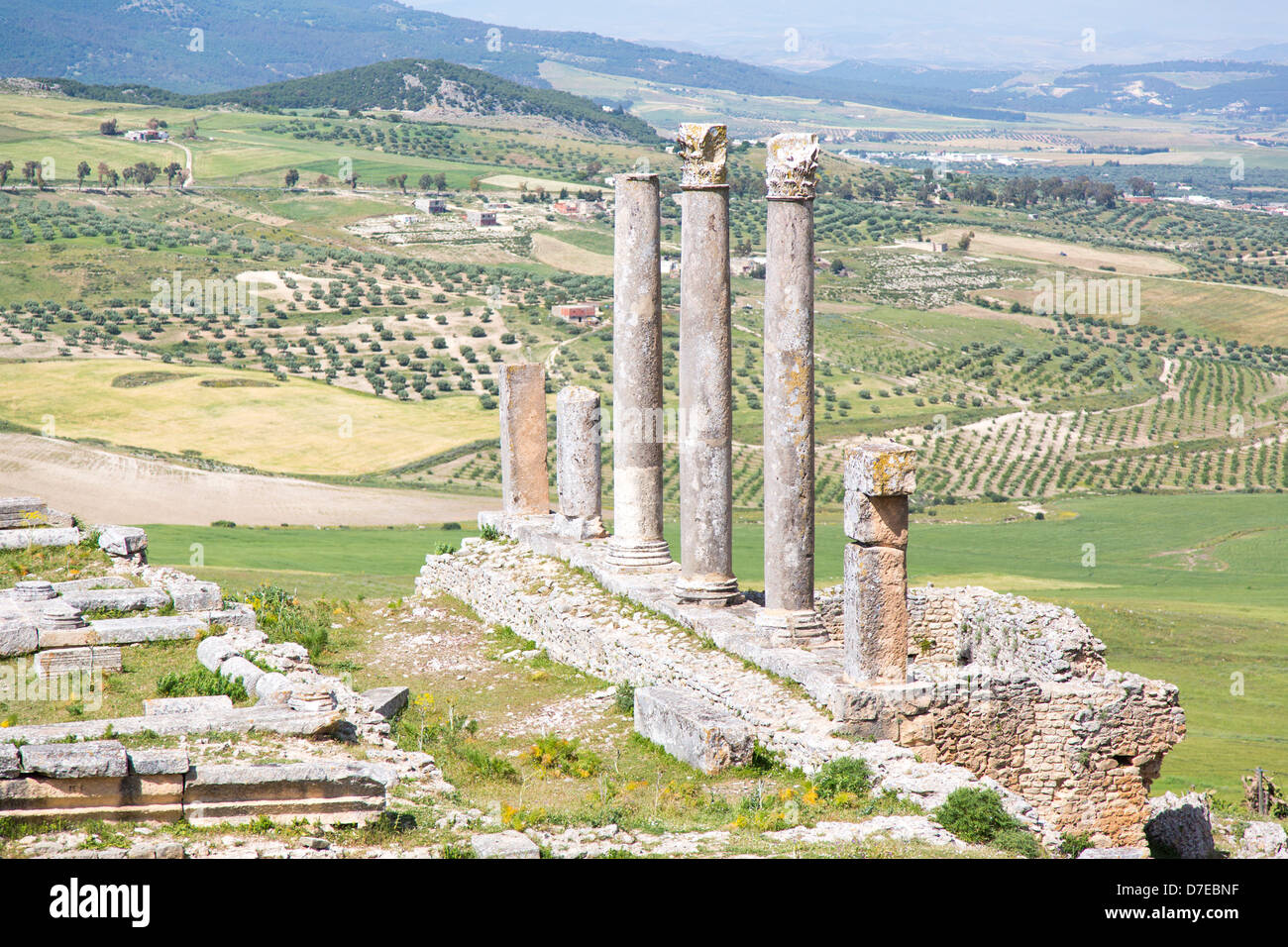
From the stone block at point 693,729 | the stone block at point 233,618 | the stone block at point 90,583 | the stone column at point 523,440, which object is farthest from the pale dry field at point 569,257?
the stone block at point 693,729

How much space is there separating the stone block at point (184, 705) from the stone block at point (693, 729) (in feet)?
16.9

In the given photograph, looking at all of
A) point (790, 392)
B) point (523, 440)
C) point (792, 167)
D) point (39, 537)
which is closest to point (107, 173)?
point (39, 537)

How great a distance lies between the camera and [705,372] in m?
21.0

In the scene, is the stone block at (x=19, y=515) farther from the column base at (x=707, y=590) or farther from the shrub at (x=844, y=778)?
the shrub at (x=844, y=778)

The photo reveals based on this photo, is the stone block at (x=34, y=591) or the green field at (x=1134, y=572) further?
the green field at (x=1134, y=572)

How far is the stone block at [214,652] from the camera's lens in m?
18.4

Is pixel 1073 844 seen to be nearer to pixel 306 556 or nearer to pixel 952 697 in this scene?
pixel 952 697

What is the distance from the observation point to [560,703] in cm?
2062

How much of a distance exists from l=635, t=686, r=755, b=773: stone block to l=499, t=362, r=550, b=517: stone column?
9.77m

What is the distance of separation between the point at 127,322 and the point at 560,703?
3256 inches

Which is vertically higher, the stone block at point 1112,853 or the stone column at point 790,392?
the stone column at point 790,392

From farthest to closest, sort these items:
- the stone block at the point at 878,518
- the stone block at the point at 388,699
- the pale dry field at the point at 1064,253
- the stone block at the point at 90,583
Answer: the pale dry field at the point at 1064,253 < the stone block at the point at 90,583 < the stone block at the point at 388,699 < the stone block at the point at 878,518

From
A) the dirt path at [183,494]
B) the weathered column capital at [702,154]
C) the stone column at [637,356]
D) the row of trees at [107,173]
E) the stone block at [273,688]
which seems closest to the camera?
the stone block at [273,688]

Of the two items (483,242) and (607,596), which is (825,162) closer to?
(483,242)
